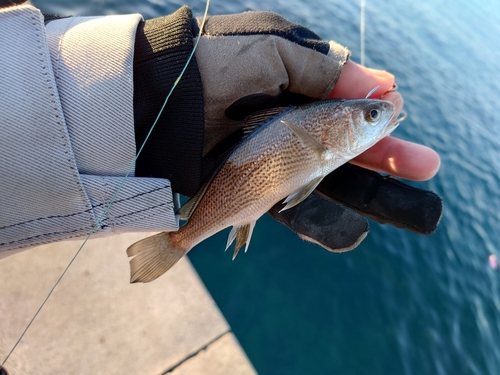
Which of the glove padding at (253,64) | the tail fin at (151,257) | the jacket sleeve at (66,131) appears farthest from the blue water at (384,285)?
the jacket sleeve at (66,131)

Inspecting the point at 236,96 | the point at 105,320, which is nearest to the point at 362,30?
the point at 236,96

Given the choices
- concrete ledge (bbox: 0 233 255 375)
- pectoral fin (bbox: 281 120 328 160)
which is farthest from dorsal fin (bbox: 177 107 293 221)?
concrete ledge (bbox: 0 233 255 375)

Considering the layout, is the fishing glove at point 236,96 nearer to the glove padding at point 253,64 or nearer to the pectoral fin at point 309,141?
the glove padding at point 253,64

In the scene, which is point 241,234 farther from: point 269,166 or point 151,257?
point 151,257

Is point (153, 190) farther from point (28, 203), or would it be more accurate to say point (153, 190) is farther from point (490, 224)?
point (490, 224)

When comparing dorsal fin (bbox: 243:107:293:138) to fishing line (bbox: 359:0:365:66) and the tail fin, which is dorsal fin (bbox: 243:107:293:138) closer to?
the tail fin

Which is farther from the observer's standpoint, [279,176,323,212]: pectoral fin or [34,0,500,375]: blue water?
[34,0,500,375]: blue water
